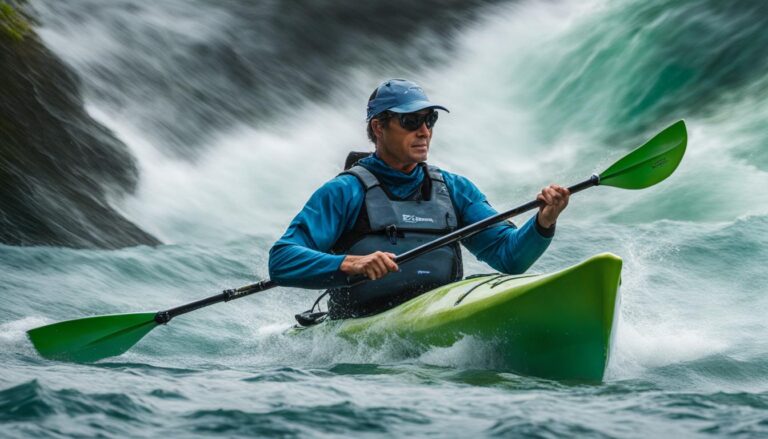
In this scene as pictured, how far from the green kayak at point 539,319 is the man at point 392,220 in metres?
0.41

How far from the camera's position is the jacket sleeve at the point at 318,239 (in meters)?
5.27

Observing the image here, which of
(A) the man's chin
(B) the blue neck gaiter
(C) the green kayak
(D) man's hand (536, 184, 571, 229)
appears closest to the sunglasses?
(A) the man's chin

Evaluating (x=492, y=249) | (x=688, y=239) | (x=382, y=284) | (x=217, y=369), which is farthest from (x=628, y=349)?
(x=688, y=239)

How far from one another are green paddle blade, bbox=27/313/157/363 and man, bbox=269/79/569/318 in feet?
3.53

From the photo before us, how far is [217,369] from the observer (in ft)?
17.2

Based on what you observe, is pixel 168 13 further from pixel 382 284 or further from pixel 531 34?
pixel 382 284

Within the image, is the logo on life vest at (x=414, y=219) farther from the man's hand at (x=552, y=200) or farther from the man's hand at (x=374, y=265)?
the man's hand at (x=552, y=200)

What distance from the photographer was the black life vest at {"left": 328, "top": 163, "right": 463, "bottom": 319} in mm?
5547

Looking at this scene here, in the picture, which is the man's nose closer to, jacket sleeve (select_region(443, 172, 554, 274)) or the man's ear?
the man's ear

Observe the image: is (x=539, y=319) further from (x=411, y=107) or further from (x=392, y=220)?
(x=411, y=107)

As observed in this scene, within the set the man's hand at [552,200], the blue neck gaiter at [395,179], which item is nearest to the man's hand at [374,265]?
the blue neck gaiter at [395,179]

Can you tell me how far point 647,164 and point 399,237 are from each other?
1292 millimetres

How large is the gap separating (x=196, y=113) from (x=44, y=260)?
5471 millimetres

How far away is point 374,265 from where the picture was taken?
16.8 ft
